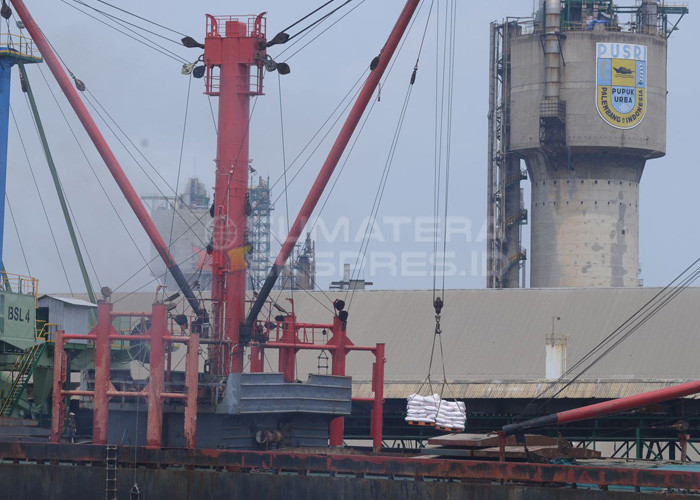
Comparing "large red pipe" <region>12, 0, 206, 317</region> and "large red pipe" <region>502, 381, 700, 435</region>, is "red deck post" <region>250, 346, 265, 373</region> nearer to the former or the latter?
"large red pipe" <region>12, 0, 206, 317</region>

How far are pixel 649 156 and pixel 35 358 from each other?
49.0 meters

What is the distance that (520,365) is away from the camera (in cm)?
5300

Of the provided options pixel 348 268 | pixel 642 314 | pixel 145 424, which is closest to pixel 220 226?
pixel 145 424

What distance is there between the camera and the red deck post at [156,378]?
33.1m

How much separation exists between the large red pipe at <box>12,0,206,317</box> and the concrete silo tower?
1704 inches

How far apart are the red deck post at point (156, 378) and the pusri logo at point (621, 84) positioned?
48988mm

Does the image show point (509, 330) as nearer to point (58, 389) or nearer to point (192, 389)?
point (192, 389)

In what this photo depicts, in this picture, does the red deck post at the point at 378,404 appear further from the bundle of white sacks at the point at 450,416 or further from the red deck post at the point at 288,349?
the bundle of white sacks at the point at 450,416

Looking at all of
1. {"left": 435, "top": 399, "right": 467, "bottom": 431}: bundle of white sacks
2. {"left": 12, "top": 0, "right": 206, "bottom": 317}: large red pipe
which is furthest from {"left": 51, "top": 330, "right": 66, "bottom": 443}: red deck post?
{"left": 435, "top": 399, "right": 467, "bottom": 431}: bundle of white sacks

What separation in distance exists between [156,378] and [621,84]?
5118cm

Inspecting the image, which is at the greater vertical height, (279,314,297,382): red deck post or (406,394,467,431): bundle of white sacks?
(279,314,297,382): red deck post

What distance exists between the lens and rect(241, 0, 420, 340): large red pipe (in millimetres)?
36594

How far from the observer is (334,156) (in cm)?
3694

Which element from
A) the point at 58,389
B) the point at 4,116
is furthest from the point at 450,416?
the point at 4,116
